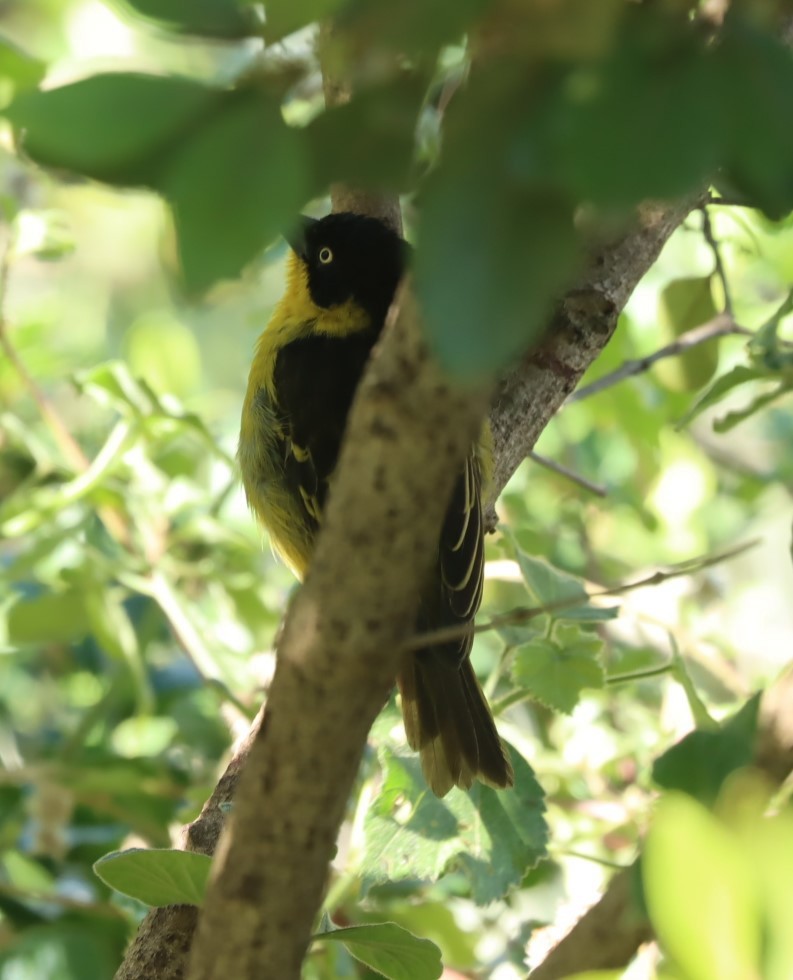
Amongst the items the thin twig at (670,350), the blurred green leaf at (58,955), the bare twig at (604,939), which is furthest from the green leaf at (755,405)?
the blurred green leaf at (58,955)

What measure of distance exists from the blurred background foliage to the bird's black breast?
0.18 metres

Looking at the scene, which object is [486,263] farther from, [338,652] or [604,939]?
[604,939]

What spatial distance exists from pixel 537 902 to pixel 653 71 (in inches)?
85.8

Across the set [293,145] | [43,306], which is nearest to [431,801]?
[293,145]

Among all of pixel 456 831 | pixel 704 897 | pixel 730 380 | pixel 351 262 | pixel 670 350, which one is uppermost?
pixel 351 262

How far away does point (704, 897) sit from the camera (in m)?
0.46

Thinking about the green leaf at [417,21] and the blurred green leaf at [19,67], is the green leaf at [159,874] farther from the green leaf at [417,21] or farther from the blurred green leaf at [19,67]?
the blurred green leaf at [19,67]

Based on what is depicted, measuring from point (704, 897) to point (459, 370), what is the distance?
217 mm

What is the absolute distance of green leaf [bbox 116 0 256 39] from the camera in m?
0.48

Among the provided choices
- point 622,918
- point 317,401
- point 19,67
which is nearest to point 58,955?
point 317,401

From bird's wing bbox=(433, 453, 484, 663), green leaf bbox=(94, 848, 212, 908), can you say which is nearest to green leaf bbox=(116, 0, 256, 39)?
green leaf bbox=(94, 848, 212, 908)

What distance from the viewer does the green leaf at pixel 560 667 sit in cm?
142

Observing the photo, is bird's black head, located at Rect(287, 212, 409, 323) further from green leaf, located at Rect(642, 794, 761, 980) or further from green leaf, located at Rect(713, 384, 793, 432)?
green leaf, located at Rect(642, 794, 761, 980)

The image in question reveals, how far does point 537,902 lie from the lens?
94.2 inches
